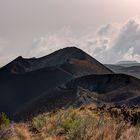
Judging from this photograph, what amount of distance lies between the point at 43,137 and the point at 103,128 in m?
1.73

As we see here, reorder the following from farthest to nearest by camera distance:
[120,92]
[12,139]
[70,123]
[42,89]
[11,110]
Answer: [42,89] < [11,110] < [120,92] < [70,123] < [12,139]

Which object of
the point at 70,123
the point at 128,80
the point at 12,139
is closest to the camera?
the point at 12,139

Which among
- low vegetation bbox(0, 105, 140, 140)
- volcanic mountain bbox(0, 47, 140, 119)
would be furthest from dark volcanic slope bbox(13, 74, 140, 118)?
low vegetation bbox(0, 105, 140, 140)

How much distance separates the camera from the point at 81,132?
34.6 ft

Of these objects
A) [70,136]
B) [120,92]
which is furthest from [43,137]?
[120,92]

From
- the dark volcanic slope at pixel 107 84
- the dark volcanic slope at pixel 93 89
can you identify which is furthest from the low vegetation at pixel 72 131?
the dark volcanic slope at pixel 107 84

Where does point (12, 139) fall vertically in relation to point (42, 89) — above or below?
below

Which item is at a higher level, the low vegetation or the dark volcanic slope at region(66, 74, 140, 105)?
the dark volcanic slope at region(66, 74, 140, 105)

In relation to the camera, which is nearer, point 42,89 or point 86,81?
point 86,81

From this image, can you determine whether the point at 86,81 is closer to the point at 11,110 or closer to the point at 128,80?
the point at 128,80

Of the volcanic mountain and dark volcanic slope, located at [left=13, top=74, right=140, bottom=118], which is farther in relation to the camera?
dark volcanic slope, located at [left=13, top=74, right=140, bottom=118]

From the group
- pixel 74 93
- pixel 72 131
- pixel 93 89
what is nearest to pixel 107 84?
pixel 93 89

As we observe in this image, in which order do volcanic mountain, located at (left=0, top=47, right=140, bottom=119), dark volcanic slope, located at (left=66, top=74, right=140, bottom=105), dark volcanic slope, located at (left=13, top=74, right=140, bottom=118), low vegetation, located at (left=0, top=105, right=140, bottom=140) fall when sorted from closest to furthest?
low vegetation, located at (left=0, top=105, right=140, bottom=140) → volcanic mountain, located at (left=0, top=47, right=140, bottom=119) → dark volcanic slope, located at (left=13, top=74, right=140, bottom=118) → dark volcanic slope, located at (left=66, top=74, right=140, bottom=105)

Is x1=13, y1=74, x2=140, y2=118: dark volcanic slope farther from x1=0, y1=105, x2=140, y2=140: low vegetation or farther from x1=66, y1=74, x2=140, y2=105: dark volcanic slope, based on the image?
x1=0, y1=105, x2=140, y2=140: low vegetation
